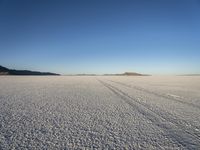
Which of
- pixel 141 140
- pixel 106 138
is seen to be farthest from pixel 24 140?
pixel 141 140

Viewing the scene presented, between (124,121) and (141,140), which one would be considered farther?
(124,121)

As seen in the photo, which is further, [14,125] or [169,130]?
[14,125]

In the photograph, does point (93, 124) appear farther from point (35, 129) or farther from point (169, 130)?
point (169, 130)

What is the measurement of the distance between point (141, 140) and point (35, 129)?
1.97 metres

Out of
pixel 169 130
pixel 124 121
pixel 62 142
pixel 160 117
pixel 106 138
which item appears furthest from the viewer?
pixel 160 117

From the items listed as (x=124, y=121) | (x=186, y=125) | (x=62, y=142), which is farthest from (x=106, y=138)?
(x=186, y=125)

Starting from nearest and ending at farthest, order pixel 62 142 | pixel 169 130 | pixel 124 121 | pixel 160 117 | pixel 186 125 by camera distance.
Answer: pixel 62 142
pixel 169 130
pixel 186 125
pixel 124 121
pixel 160 117

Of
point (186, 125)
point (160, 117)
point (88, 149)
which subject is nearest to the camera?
point (88, 149)

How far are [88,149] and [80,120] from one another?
156 cm

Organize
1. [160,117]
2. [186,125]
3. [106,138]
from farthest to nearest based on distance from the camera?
[160,117]
[186,125]
[106,138]

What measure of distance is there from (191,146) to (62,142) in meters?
1.94

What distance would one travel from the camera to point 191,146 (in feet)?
8.66

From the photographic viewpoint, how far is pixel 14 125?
3682 mm

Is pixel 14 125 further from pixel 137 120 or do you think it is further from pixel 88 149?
pixel 137 120
